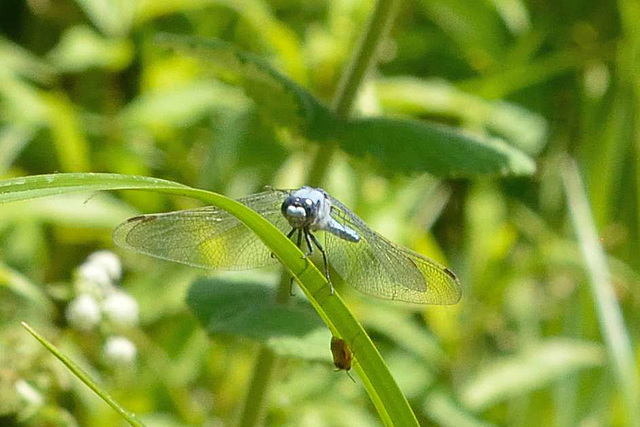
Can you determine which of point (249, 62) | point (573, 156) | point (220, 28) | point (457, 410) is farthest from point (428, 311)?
point (249, 62)

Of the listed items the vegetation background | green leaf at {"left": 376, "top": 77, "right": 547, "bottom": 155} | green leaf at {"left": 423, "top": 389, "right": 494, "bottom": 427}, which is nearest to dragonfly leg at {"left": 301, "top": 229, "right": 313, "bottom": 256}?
the vegetation background

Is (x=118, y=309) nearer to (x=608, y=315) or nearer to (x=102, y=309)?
(x=102, y=309)

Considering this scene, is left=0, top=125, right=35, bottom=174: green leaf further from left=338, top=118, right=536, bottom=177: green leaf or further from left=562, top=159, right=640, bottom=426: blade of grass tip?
left=562, top=159, right=640, bottom=426: blade of grass tip

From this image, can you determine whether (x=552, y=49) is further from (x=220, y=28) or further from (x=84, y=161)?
(x=84, y=161)

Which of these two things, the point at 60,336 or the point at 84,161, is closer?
the point at 60,336

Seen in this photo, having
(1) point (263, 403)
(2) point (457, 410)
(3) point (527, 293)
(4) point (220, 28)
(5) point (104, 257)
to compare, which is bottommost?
(1) point (263, 403)

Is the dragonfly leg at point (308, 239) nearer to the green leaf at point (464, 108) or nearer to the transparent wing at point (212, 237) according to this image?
the transparent wing at point (212, 237)

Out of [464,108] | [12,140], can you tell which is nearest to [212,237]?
[12,140]
